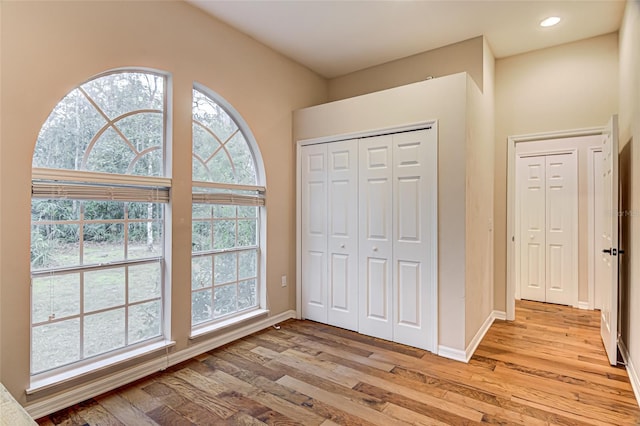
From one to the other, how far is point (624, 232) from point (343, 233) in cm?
246

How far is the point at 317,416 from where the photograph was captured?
6.73ft

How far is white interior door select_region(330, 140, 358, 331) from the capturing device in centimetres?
344

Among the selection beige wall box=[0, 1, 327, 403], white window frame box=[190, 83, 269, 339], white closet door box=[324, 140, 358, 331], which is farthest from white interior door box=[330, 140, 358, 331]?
white window frame box=[190, 83, 269, 339]

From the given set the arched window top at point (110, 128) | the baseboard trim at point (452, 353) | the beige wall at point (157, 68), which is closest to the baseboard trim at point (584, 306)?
the baseboard trim at point (452, 353)

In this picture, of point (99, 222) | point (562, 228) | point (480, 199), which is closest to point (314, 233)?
point (480, 199)

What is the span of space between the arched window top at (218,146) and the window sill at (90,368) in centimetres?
140

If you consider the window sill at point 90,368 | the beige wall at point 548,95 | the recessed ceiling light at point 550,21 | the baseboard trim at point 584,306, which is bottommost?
the baseboard trim at point 584,306

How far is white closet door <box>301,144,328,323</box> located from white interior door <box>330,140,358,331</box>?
0.26 ft

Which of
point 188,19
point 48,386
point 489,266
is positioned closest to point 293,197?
point 188,19

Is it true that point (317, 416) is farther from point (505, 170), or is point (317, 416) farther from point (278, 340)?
point (505, 170)

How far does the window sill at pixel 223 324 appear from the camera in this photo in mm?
2898

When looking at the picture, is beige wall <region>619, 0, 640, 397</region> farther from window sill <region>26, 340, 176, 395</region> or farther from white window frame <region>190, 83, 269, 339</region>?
window sill <region>26, 340, 176, 395</region>

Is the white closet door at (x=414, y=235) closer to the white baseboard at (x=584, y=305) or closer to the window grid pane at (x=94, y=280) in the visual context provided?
the window grid pane at (x=94, y=280)

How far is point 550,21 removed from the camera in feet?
10.0
